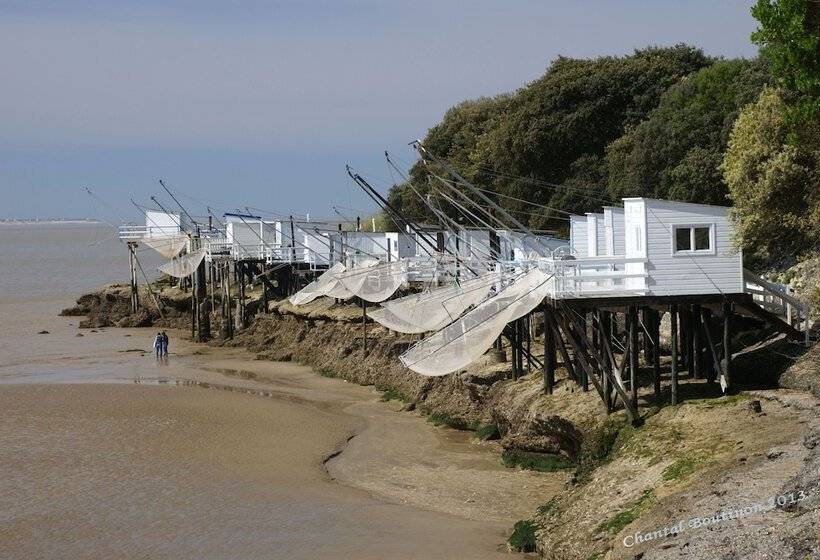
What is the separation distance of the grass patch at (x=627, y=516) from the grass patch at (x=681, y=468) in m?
0.46

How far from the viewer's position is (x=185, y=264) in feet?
187

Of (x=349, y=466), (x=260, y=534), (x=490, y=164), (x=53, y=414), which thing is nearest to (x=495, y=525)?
(x=260, y=534)

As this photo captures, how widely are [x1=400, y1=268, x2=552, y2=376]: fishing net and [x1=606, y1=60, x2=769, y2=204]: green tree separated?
15.2 m

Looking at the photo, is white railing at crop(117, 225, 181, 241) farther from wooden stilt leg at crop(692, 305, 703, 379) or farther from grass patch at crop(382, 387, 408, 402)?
wooden stilt leg at crop(692, 305, 703, 379)

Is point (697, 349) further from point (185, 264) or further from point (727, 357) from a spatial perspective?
point (185, 264)

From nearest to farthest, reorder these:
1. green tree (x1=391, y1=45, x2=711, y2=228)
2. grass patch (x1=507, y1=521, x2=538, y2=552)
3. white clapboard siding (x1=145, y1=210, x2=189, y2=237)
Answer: grass patch (x1=507, y1=521, x2=538, y2=552) < green tree (x1=391, y1=45, x2=711, y2=228) < white clapboard siding (x1=145, y1=210, x2=189, y2=237)

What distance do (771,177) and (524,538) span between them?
36.5 feet

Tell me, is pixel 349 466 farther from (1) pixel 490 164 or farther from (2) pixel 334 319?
(1) pixel 490 164

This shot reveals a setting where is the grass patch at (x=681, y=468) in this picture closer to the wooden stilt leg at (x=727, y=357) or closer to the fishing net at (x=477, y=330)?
the wooden stilt leg at (x=727, y=357)

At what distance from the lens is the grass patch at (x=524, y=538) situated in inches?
727

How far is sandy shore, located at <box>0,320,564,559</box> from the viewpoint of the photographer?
66.0ft

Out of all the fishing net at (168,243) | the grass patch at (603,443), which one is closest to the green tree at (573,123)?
the fishing net at (168,243)

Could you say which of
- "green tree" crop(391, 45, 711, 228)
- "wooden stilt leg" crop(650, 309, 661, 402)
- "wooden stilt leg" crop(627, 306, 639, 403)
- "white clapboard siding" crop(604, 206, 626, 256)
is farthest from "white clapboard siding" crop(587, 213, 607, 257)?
"green tree" crop(391, 45, 711, 228)

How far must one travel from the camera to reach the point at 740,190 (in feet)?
85.3
